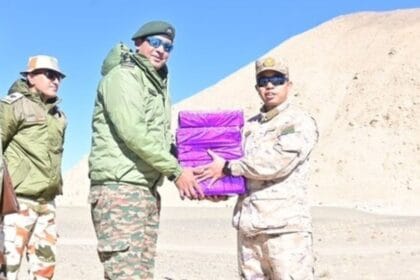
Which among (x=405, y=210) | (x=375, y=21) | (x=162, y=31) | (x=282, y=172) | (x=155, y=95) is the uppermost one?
(x=375, y=21)

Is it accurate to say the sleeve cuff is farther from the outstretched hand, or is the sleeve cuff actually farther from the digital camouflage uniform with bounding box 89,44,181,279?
the digital camouflage uniform with bounding box 89,44,181,279

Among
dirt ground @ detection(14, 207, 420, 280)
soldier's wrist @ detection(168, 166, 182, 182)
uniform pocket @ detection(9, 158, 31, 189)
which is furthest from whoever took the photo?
dirt ground @ detection(14, 207, 420, 280)

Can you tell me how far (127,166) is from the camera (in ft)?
18.6

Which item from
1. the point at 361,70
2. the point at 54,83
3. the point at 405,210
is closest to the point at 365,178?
the point at 405,210

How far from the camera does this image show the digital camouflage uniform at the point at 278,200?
5816mm

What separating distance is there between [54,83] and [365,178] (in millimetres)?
44159

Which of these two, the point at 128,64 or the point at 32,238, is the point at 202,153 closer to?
the point at 128,64

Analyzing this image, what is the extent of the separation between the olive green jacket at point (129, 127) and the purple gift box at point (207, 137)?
0.57 ft

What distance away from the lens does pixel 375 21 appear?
74.6 m

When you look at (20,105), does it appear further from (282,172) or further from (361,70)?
(361,70)

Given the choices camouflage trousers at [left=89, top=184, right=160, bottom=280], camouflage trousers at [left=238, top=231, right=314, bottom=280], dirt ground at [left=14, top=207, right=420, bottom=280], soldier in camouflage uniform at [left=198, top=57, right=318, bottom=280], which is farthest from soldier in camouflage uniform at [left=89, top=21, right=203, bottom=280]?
dirt ground at [left=14, top=207, right=420, bottom=280]

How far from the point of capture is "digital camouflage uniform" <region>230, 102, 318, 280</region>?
5.82 metres

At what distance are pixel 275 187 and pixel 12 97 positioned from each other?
226 cm

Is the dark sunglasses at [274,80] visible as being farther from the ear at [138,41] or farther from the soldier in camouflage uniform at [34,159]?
the soldier in camouflage uniform at [34,159]
